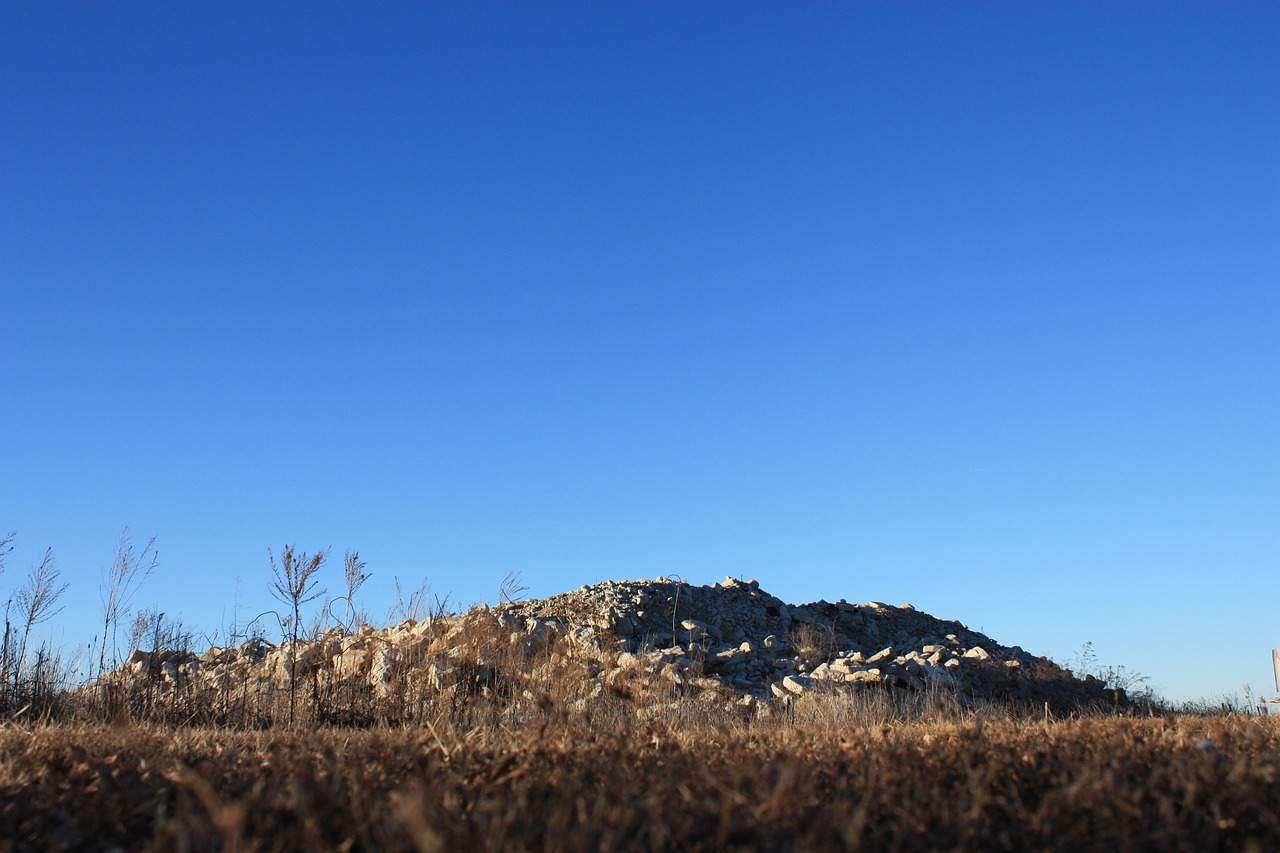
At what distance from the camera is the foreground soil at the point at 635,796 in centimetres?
327

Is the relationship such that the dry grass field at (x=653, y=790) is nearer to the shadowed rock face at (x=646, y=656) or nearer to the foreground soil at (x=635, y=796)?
the foreground soil at (x=635, y=796)

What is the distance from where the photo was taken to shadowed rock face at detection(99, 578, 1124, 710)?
12727mm

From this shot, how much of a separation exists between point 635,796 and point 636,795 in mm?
24

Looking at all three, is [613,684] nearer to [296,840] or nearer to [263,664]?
[263,664]

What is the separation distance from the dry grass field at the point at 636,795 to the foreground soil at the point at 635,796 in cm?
1

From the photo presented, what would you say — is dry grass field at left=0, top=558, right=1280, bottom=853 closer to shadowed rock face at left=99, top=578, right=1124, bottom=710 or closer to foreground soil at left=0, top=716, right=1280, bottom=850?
foreground soil at left=0, top=716, right=1280, bottom=850

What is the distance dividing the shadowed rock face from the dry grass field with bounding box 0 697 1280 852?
23.1ft

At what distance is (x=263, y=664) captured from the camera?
14906mm

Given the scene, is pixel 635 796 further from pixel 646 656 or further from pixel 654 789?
pixel 646 656

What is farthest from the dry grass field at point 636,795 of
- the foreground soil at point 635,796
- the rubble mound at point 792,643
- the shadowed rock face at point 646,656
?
the rubble mound at point 792,643

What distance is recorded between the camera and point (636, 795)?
3877mm

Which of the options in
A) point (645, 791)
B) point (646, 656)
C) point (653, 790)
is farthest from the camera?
point (646, 656)

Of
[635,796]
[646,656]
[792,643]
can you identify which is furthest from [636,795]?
[792,643]

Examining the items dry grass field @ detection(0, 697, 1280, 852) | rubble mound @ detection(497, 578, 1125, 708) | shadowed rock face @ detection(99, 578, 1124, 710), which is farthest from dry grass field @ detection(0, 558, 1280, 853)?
rubble mound @ detection(497, 578, 1125, 708)
